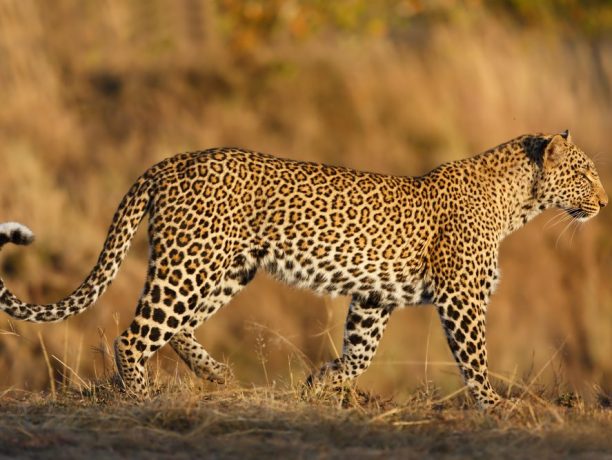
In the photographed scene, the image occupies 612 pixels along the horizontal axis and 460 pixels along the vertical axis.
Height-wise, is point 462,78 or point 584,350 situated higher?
point 462,78

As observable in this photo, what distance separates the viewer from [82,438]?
22.7ft

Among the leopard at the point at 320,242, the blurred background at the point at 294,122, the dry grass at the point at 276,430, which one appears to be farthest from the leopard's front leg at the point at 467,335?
the blurred background at the point at 294,122

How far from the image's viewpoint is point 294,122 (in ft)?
59.1

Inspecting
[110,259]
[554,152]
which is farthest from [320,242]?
[554,152]

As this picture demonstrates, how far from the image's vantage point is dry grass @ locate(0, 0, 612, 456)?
46.0 feet

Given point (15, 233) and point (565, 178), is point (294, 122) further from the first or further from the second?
point (15, 233)

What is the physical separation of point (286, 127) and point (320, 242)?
9042 mm

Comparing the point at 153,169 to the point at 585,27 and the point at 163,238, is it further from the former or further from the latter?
the point at 585,27

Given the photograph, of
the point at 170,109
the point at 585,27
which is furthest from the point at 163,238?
the point at 585,27

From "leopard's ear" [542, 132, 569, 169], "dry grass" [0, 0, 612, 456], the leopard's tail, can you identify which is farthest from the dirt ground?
"dry grass" [0, 0, 612, 456]

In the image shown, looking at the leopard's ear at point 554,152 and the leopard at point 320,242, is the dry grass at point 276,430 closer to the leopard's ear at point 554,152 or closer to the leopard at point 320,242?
the leopard at point 320,242

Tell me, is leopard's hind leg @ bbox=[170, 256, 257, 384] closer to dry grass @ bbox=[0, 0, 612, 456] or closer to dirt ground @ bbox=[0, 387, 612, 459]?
dirt ground @ bbox=[0, 387, 612, 459]

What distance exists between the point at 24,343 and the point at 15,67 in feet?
20.5

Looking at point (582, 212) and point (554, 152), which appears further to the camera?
point (582, 212)
